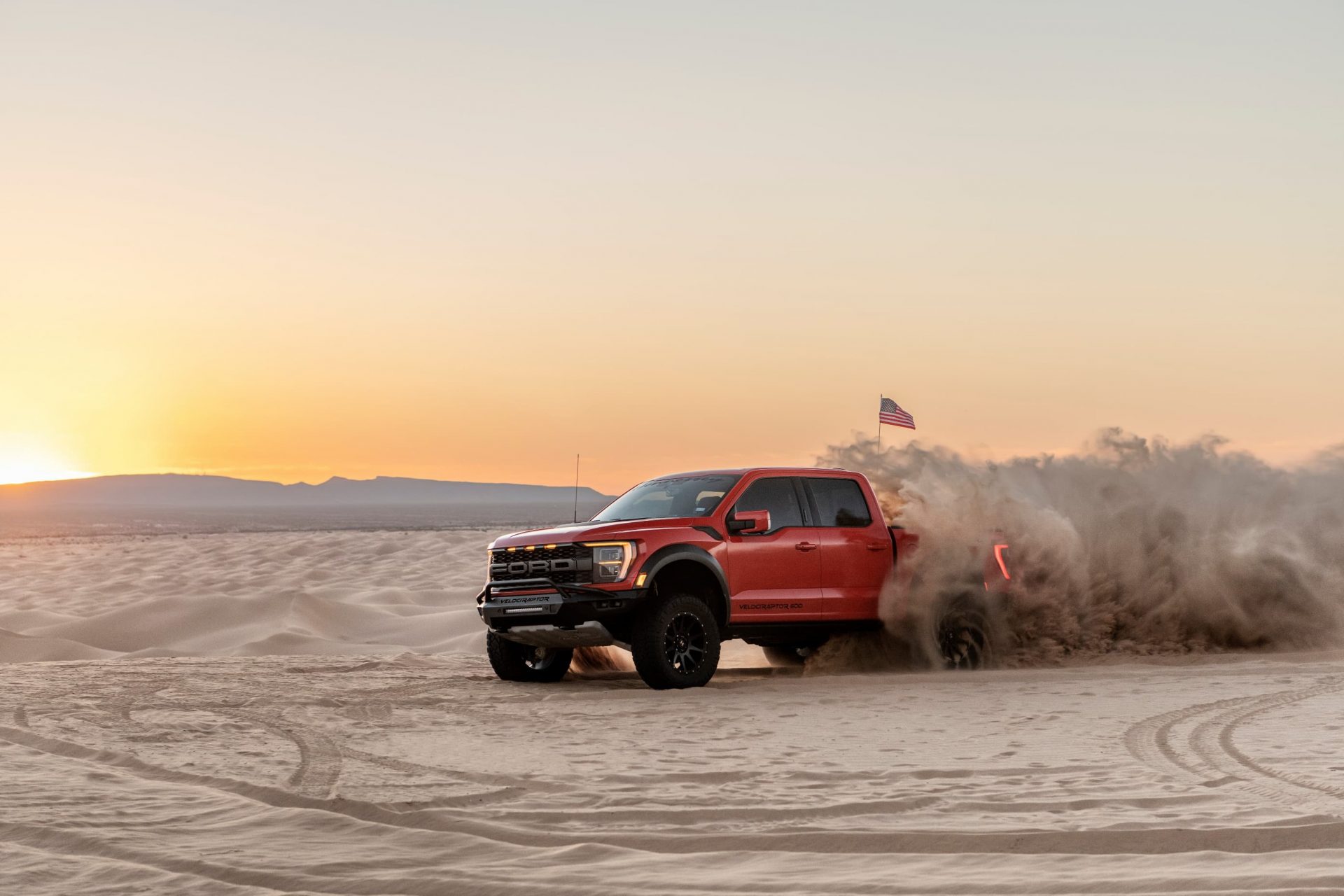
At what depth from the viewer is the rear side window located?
13.6 m

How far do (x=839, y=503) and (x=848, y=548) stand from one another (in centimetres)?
48

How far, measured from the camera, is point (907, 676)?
1327 centimetres

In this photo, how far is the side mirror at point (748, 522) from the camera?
41.5 feet

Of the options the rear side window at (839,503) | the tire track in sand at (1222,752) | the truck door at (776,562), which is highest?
the rear side window at (839,503)

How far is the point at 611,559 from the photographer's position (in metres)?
12.4

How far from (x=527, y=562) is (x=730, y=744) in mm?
4551

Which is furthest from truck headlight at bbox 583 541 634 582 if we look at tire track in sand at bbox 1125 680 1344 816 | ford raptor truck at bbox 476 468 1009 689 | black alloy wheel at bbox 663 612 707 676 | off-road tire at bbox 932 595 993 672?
tire track in sand at bbox 1125 680 1344 816

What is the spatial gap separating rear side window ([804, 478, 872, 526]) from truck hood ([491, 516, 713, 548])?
1300 mm

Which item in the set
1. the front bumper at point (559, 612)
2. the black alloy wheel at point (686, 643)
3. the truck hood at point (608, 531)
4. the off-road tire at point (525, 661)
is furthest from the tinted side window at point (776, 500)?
the off-road tire at point (525, 661)

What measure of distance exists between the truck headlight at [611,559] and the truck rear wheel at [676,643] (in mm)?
438

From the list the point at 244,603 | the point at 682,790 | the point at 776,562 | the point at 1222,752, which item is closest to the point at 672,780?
the point at 682,790

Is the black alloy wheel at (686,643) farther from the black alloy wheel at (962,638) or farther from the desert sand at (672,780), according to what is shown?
the black alloy wheel at (962,638)

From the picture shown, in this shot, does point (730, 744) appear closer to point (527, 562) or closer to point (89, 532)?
point (527, 562)

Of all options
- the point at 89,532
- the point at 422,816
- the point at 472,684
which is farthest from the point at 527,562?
the point at 89,532
